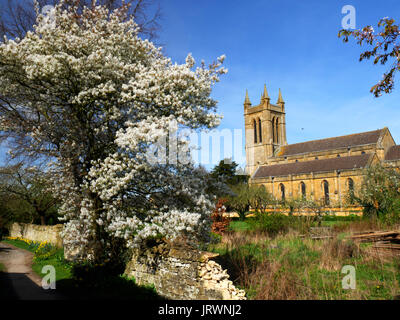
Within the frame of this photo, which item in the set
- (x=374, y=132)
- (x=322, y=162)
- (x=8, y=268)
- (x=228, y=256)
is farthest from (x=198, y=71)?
(x=374, y=132)

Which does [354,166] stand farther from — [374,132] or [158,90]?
[158,90]

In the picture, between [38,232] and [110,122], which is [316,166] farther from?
[110,122]

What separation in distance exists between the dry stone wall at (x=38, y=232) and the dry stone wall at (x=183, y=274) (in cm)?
916

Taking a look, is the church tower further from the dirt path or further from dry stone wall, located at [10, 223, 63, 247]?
the dirt path

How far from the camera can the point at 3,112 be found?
380 inches

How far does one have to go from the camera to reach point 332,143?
181 ft

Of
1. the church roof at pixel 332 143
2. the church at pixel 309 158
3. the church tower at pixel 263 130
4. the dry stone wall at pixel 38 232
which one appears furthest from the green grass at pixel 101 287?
the church tower at pixel 263 130

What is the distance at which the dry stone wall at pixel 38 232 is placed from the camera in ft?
53.0

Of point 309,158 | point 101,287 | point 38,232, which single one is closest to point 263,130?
point 309,158

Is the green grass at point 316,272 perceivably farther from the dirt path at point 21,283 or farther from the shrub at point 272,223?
the dirt path at point 21,283

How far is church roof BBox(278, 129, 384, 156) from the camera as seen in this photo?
164 feet

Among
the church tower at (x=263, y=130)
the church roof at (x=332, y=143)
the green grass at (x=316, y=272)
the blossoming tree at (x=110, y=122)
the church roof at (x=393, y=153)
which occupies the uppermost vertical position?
the church tower at (x=263, y=130)
